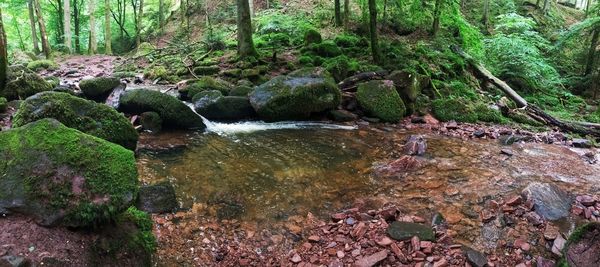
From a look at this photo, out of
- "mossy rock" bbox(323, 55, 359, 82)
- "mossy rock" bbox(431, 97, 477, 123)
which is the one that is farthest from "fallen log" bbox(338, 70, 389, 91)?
"mossy rock" bbox(431, 97, 477, 123)

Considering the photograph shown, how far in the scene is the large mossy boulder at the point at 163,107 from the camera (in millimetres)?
9125

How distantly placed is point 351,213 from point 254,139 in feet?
13.4

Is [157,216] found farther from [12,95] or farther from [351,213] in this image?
[12,95]

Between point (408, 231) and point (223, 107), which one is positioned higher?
point (223, 107)

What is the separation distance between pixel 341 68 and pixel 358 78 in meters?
1.09

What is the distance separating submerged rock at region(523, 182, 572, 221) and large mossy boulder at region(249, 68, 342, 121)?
5.81 metres

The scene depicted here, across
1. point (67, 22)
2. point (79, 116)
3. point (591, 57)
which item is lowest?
point (79, 116)

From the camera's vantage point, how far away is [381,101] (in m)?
11.0

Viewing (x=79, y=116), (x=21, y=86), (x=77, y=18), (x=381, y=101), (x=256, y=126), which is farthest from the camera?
(x=77, y=18)

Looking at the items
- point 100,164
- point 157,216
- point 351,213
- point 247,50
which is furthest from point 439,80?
point 100,164

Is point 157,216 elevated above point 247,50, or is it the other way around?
point 247,50

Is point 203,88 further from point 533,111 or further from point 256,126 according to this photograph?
point 533,111

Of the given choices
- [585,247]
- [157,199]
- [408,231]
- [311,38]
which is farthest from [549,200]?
[311,38]

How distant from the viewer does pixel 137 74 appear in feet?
52.6
